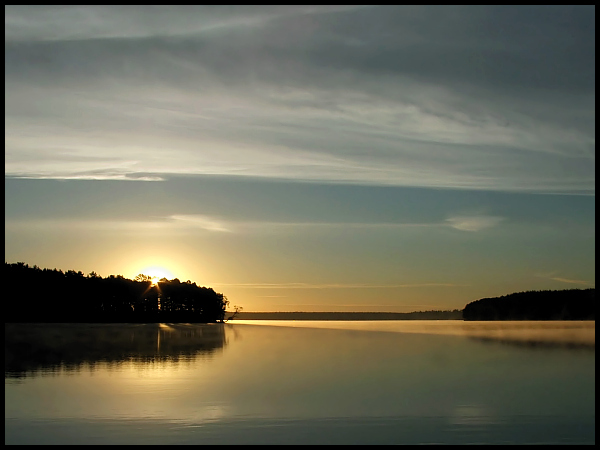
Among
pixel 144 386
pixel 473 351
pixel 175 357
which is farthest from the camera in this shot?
pixel 473 351

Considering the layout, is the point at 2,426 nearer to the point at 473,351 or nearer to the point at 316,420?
the point at 316,420

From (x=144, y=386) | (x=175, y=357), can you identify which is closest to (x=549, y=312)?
(x=175, y=357)

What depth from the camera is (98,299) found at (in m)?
136

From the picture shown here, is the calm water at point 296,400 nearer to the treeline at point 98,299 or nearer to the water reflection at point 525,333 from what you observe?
the water reflection at point 525,333

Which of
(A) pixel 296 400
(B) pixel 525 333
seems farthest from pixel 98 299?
(A) pixel 296 400

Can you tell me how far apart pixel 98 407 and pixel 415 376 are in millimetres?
13434

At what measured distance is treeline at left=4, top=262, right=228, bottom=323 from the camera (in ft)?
395

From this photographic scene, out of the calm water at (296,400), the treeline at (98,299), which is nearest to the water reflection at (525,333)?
the calm water at (296,400)

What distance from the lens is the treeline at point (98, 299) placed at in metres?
120

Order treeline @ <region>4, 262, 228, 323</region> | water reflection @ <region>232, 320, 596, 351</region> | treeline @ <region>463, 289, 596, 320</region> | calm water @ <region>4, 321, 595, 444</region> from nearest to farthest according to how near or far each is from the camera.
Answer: calm water @ <region>4, 321, 595, 444</region> < water reflection @ <region>232, 320, 596, 351</region> < treeline @ <region>4, 262, 228, 323</region> < treeline @ <region>463, 289, 596, 320</region>

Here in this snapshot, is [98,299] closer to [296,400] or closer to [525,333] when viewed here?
[525,333]

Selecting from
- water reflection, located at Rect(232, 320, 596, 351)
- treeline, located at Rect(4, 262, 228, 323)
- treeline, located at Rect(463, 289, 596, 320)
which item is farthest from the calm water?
treeline, located at Rect(463, 289, 596, 320)

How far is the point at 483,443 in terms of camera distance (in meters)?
14.0

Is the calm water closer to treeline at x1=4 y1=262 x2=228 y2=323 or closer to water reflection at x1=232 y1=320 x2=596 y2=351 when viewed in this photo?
water reflection at x1=232 y1=320 x2=596 y2=351
